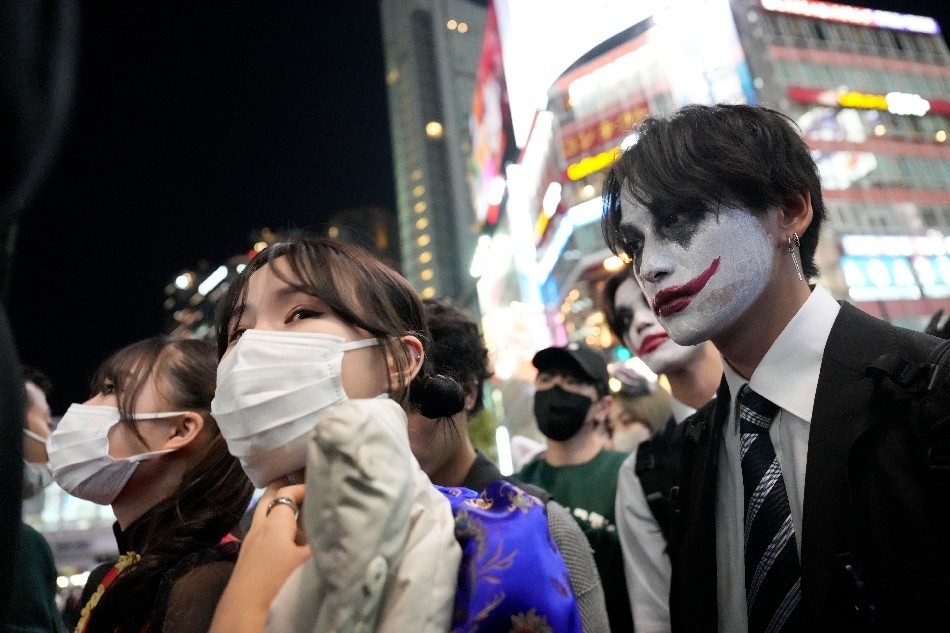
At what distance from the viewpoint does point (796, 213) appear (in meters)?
1.87

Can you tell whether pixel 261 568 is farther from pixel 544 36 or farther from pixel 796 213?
pixel 544 36

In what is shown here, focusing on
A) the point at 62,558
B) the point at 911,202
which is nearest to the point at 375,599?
the point at 62,558

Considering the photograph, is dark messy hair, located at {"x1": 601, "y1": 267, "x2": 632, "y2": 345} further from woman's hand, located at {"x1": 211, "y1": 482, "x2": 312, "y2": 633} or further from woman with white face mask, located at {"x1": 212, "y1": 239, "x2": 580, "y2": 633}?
woman's hand, located at {"x1": 211, "y1": 482, "x2": 312, "y2": 633}

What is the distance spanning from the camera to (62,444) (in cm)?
243

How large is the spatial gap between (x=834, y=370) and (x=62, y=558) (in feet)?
66.4

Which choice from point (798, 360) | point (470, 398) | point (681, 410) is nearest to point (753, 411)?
point (798, 360)

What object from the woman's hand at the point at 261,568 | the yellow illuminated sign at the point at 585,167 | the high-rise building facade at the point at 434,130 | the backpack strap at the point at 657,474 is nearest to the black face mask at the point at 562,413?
the backpack strap at the point at 657,474

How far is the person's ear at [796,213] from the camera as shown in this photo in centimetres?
185

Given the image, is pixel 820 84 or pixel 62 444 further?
pixel 820 84

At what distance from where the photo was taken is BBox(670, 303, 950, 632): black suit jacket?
1.32 meters

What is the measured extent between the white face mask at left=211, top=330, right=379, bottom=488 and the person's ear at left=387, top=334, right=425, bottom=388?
16 centimetres

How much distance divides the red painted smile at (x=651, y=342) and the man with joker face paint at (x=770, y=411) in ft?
3.47

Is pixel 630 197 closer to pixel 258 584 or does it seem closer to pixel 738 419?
pixel 738 419

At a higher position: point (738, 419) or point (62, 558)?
point (738, 419)
